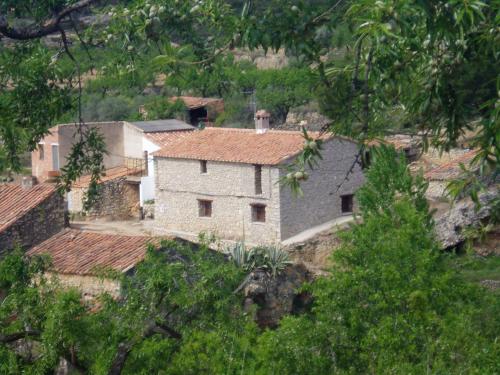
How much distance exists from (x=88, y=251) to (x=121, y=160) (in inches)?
741

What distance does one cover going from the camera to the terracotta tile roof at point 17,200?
21.9 metres

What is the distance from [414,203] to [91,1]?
11.0 meters

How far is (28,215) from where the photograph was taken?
22031mm

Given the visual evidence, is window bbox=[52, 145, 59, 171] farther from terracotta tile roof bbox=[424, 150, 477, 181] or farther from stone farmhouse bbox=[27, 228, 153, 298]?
stone farmhouse bbox=[27, 228, 153, 298]

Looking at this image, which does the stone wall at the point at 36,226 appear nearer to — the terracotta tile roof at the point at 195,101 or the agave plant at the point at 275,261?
the agave plant at the point at 275,261

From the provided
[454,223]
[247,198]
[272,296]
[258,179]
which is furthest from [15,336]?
[247,198]

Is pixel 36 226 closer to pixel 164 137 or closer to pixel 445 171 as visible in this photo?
pixel 445 171

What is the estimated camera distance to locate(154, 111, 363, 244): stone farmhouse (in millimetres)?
30797

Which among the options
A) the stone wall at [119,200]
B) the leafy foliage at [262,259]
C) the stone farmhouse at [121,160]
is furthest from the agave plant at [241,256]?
the stone wall at [119,200]

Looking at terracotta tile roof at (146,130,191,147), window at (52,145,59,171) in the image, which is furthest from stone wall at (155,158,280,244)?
window at (52,145,59,171)

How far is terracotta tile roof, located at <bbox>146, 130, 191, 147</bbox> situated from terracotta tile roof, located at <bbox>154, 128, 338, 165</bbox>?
92.8 inches

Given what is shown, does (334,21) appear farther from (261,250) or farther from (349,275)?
(261,250)

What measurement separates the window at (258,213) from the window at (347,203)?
2842 mm

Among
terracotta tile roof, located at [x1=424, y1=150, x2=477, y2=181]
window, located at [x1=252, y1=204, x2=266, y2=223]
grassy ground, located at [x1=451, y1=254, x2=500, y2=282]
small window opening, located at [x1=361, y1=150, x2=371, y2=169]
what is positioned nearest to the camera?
small window opening, located at [x1=361, y1=150, x2=371, y2=169]
